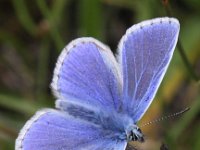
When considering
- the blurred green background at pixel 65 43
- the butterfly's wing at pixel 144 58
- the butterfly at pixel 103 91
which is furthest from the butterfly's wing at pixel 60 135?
the blurred green background at pixel 65 43

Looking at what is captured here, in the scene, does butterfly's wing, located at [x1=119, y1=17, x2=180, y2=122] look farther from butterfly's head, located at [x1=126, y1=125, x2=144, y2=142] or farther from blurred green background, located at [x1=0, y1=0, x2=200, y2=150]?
blurred green background, located at [x1=0, y1=0, x2=200, y2=150]

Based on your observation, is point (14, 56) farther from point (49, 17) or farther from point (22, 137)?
point (22, 137)

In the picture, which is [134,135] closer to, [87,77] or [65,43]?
[87,77]

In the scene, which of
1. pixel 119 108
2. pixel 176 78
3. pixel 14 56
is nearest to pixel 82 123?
pixel 119 108

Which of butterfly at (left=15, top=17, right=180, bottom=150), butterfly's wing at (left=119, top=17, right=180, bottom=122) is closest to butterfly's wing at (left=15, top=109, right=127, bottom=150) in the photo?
butterfly at (left=15, top=17, right=180, bottom=150)

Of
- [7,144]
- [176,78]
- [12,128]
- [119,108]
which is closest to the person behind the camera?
[119,108]

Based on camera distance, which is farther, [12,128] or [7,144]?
[12,128]

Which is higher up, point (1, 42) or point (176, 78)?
point (1, 42)
